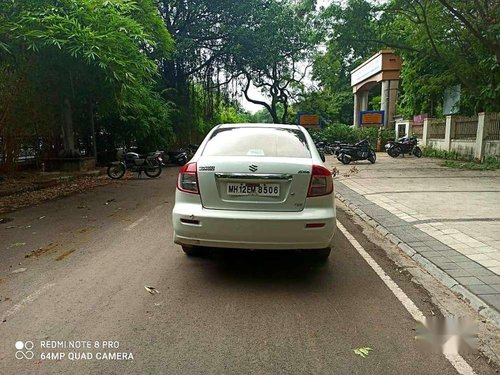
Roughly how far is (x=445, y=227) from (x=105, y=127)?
15.7 metres

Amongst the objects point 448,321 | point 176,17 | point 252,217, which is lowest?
point 448,321

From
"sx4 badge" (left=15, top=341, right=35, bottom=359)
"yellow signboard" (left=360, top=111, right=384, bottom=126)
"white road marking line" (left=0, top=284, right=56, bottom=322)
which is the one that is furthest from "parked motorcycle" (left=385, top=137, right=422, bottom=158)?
"sx4 badge" (left=15, top=341, right=35, bottom=359)

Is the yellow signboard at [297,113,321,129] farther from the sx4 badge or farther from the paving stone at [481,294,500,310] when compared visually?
the sx4 badge

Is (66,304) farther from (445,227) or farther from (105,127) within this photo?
(105,127)

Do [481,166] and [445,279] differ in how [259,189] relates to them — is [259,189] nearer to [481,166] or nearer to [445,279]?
[445,279]

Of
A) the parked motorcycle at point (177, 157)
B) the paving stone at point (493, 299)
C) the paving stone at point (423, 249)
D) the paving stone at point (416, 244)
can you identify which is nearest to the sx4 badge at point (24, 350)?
the paving stone at point (493, 299)

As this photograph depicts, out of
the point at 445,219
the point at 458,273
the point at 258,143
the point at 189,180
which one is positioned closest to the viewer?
the point at 189,180

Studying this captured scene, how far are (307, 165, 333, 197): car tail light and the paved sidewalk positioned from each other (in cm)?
154

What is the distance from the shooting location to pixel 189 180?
4.29 m

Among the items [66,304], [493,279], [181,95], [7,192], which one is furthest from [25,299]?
[181,95]

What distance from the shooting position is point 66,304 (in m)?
3.69

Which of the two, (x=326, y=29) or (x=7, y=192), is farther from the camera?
(x=326, y=29)

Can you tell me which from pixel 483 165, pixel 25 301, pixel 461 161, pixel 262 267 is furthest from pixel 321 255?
pixel 461 161

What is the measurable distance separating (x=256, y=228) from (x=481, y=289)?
7.19 feet
